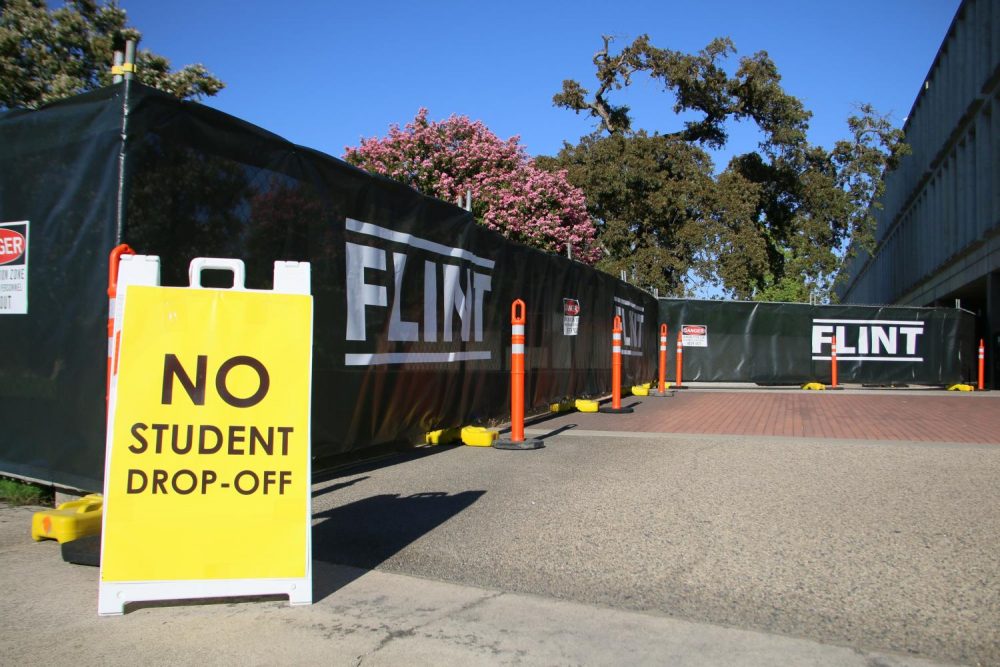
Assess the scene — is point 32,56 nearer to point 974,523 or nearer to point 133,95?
point 133,95

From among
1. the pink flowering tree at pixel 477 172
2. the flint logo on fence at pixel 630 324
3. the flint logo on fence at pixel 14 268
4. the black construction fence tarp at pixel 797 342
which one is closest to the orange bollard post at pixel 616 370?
the flint logo on fence at pixel 630 324

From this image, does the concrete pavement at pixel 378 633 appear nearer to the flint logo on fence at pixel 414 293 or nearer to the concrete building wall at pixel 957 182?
the flint logo on fence at pixel 414 293

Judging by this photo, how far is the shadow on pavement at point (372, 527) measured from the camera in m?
4.30

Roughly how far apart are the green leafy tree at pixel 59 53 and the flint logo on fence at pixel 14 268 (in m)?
13.8

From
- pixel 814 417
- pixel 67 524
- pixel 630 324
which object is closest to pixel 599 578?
pixel 67 524

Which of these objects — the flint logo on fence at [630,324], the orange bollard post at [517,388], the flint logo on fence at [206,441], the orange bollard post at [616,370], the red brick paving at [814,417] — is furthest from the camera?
the flint logo on fence at [630,324]

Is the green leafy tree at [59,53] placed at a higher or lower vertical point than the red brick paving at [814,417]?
higher

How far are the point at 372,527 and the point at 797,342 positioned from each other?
69.7 ft

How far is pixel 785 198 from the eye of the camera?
36938 mm

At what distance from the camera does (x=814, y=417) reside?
1298 cm

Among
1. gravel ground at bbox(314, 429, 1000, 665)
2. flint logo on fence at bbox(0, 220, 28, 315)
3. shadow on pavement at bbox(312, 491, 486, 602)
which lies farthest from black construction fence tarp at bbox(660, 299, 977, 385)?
flint logo on fence at bbox(0, 220, 28, 315)

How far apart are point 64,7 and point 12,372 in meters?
17.3

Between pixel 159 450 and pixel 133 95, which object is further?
pixel 133 95

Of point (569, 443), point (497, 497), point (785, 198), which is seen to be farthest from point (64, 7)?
point (785, 198)
